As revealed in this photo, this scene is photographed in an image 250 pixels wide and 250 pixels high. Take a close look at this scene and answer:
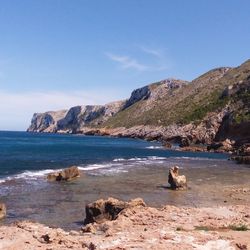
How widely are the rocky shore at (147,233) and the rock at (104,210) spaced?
0.14 meters

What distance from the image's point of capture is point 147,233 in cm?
1967

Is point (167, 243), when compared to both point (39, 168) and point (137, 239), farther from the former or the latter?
point (39, 168)

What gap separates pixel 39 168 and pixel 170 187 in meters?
25.7

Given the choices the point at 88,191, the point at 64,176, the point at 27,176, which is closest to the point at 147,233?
the point at 88,191

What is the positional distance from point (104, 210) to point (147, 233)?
7193mm

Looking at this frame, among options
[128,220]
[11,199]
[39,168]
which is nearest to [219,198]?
[128,220]

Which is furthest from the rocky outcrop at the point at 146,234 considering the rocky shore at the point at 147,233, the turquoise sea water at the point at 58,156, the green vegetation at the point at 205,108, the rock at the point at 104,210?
the green vegetation at the point at 205,108

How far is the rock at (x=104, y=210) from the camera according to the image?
26000mm

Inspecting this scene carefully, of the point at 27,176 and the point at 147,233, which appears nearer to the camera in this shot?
the point at 147,233

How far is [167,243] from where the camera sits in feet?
59.0

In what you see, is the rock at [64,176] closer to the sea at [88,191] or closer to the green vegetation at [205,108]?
the sea at [88,191]

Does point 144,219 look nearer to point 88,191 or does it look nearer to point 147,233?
point 147,233

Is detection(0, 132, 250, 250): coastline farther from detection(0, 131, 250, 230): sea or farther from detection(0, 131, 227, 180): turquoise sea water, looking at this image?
detection(0, 131, 227, 180): turquoise sea water

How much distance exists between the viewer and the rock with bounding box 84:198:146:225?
2600 centimetres
